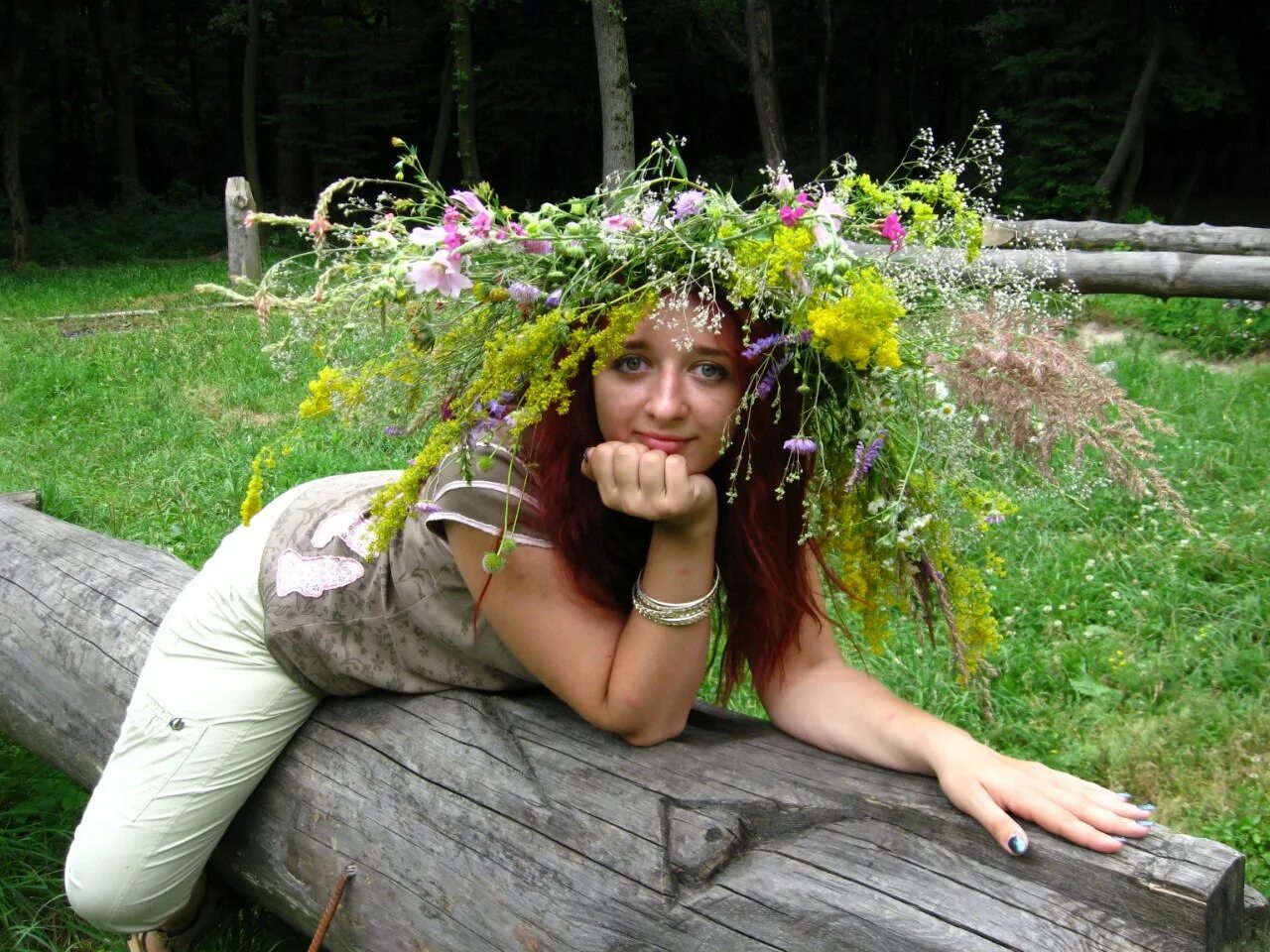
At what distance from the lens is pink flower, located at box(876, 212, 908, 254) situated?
1811mm

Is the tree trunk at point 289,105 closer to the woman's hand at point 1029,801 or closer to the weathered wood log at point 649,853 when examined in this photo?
the weathered wood log at point 649,853

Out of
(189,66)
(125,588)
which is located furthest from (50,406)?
(189,66)

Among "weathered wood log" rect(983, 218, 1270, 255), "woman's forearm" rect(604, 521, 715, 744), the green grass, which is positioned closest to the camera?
"woman's forearm" rect(604, 521, 715, 744)

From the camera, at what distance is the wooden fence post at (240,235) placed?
12666mm

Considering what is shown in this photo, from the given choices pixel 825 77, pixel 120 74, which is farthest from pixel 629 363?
pixel 120 74

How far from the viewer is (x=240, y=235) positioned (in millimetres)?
12992

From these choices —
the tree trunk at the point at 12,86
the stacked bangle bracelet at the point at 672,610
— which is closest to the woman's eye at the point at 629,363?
the stacked bangle bracelet at the point at 672,610

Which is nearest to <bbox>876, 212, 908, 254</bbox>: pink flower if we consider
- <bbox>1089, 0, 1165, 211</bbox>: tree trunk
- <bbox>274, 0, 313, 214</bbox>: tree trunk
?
<bbox>1089, 0, 1165, 211</bbox>: tree trunk

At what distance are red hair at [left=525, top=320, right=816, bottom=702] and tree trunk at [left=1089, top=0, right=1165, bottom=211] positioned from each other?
1561 centimetres

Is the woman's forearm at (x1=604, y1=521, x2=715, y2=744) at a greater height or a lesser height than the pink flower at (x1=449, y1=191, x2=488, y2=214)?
lesser

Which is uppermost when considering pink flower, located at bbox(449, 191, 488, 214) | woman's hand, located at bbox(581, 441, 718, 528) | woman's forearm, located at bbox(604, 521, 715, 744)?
pink flower, located at bbox(449, 191, 488, 214)

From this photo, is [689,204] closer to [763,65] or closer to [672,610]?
[672,610]

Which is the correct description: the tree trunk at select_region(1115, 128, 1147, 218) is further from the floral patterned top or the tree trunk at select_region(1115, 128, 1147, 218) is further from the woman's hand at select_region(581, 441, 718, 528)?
the woman's hand at select_region(581, 441, 718, 528)

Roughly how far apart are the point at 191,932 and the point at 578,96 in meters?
26.6
